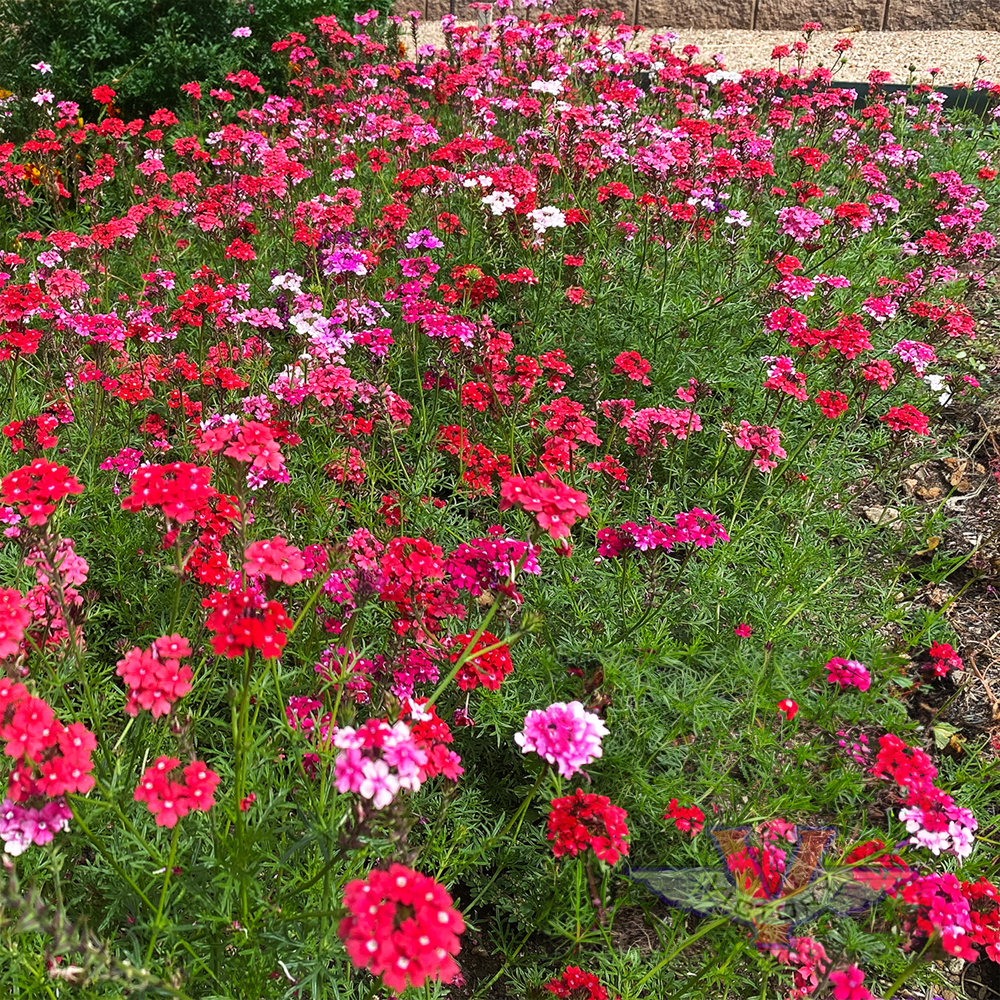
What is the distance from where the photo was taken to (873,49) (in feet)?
37.9

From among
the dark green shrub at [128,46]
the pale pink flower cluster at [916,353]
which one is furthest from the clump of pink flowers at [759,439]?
the dark green shrub at [128,46]

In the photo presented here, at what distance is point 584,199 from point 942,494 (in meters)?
3.03

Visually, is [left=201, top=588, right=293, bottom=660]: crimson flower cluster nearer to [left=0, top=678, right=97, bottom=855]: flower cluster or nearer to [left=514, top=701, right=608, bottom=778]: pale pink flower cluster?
[left=0, top=678, right=97, bottom=855]: flower cluster

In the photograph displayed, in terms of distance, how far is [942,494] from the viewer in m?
4.54

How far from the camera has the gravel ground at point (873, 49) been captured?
10.6 metres

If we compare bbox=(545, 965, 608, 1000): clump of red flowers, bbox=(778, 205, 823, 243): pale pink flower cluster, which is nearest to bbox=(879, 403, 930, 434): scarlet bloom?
bbox=(778, 205, 823, 243): pale pink flower cluster

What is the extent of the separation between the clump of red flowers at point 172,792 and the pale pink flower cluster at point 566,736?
2.32ft

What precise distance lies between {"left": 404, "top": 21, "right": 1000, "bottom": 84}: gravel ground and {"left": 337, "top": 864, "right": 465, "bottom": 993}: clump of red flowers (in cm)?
1163

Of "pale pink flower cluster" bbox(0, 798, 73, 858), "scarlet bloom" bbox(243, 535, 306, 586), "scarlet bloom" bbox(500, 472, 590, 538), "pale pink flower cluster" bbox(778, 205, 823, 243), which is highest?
"pale pink flower cluster" bbox(778, 205, 823, 243)

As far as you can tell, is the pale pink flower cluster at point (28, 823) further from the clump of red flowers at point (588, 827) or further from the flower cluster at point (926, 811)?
the flower cluster at point (926, 811)

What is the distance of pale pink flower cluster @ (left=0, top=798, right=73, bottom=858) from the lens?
5.48 feet

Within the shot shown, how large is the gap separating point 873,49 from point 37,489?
13158 mm

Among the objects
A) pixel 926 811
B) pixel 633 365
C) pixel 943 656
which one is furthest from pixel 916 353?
pixel 926 811

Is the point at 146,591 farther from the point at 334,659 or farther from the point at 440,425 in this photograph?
the point at 440,425
